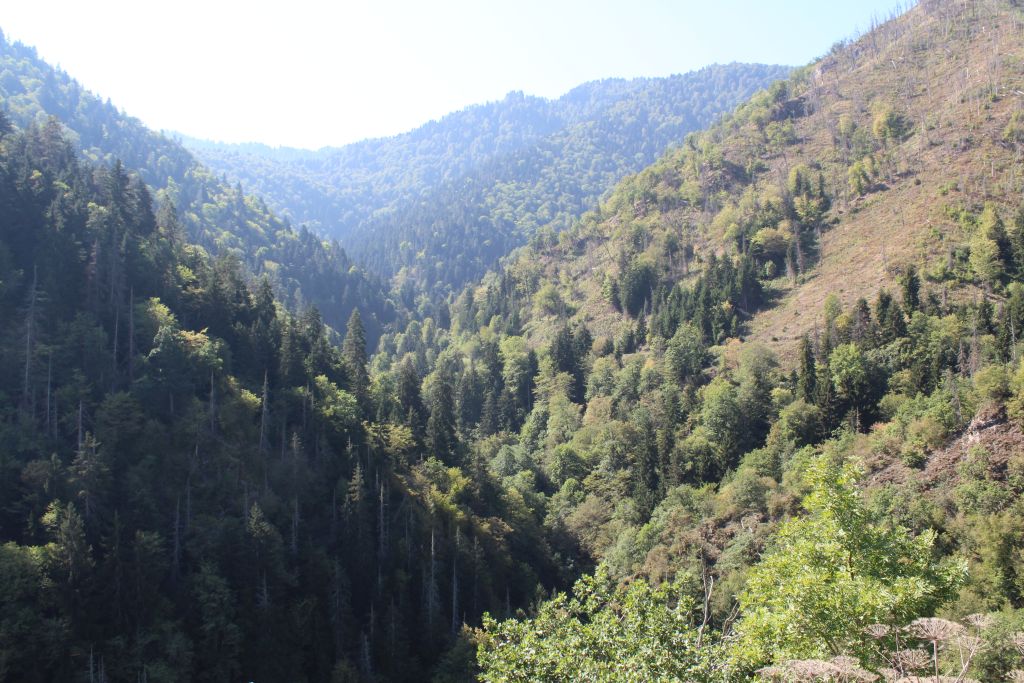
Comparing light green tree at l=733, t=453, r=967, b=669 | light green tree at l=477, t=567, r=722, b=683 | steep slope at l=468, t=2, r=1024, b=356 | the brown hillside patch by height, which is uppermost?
steep slope at l=468, t=2, r=1024, b=356

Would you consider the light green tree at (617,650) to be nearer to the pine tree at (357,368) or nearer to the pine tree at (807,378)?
the pine tree at (807,378)

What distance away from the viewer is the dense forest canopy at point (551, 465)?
23.5m

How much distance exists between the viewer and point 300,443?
7200cm

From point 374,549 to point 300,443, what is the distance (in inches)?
544

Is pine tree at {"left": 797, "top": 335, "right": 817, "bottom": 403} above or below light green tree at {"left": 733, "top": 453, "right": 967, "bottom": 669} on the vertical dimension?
below

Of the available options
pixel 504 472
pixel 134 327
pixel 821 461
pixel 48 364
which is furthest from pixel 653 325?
pixel 821 461

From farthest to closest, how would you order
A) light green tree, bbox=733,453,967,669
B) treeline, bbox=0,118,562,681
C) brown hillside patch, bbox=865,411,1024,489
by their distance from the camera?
brown hillside patch, bbox=865,411,1024,489
treeline, bbox=0,118,562,681
light green tree, bbox=733,453,967,669

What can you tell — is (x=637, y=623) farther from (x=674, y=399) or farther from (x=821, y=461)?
(x=674, y=399)

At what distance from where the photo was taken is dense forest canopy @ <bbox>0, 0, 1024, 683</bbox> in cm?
2352

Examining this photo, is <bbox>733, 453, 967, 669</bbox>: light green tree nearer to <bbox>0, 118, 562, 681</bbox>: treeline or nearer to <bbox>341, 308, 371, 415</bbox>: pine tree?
<bbox>0, 118, 562, 681</bbox>: treeline

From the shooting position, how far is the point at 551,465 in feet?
324

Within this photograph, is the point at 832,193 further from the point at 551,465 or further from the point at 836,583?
the point at 836,583

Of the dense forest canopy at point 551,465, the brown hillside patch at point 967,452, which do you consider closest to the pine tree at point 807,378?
the dense forest canopy at point 551,465

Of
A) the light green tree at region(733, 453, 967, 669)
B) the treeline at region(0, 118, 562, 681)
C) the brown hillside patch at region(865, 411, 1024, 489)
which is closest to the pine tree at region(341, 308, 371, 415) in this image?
the treeline at region(0, 118, 562, 681)
